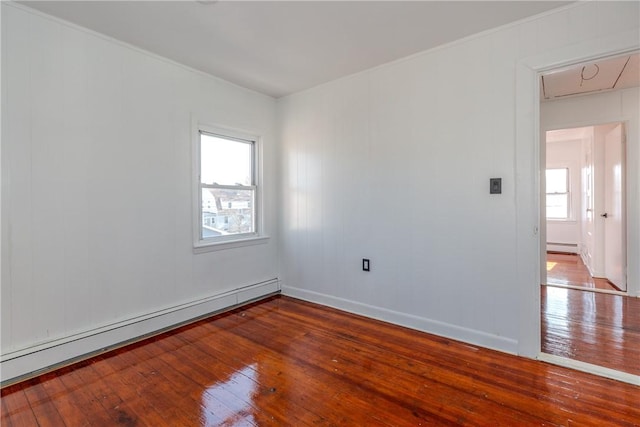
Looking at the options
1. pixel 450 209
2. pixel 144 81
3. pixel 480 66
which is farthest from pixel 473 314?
pixel 144 81

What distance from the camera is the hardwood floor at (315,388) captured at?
1.74 meters

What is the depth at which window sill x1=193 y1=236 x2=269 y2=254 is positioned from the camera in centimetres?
324

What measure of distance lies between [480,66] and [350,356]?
2.55 m

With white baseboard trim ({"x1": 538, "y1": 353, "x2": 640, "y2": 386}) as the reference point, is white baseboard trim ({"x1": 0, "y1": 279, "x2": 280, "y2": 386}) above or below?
above

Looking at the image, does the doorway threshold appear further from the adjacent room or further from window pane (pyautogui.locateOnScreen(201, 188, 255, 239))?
window pane (pyautogui.locateOnScreen(201, 188, 255, 239))

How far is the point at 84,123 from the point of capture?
2.45 metres

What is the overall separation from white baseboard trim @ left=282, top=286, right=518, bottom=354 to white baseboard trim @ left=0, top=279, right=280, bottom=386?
0.92 meters

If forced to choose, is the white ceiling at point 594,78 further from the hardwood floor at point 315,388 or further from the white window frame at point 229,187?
the white window frame at point 229,187

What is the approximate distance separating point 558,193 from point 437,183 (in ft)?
20.5

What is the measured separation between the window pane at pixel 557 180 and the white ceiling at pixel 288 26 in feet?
20.7

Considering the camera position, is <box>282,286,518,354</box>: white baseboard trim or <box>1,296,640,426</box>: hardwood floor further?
<box>282,286,518,354</box>: white baseboard trim

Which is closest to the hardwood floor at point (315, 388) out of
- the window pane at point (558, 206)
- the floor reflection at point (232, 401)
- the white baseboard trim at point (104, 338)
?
the floor reflection at point (232, 401)

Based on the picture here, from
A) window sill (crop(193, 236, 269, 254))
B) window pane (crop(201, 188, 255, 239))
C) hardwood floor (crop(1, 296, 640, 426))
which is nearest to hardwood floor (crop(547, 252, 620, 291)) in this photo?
hardwood floor (crop(1, 296, 640, 426))

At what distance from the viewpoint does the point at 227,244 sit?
138 inches
